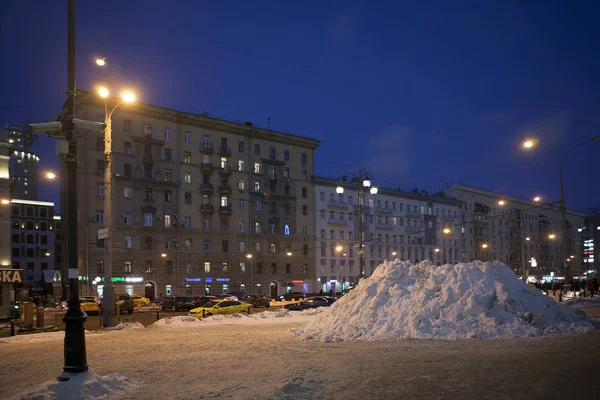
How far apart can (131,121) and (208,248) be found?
17918 mm

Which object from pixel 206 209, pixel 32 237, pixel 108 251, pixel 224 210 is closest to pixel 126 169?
pixel 206 209

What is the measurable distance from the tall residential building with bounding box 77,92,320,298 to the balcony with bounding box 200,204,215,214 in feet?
0.68

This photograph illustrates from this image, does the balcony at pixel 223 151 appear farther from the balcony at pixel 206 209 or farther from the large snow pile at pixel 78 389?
the large snow pile at pixel 78 389

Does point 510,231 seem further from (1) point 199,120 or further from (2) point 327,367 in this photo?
(2) point 327,367

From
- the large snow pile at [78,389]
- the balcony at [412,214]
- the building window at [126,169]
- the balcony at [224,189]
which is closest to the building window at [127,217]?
the building window at [126,169]

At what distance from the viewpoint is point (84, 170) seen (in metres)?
58.6

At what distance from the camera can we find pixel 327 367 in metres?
12.2

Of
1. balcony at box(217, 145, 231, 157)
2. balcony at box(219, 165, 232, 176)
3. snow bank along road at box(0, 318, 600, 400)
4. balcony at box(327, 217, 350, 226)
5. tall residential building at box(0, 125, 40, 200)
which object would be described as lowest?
snow bank along road at box(0, 318, 600, 400)

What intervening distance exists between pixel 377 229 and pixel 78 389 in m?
79.3

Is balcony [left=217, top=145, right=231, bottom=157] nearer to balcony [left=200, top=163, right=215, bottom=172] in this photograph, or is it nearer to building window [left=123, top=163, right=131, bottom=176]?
balcony [left=200, top=163, right=215, bottom=172]

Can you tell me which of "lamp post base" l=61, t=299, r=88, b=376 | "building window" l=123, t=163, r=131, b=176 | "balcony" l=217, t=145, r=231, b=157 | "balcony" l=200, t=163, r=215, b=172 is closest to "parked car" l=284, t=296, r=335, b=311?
"lamp post base" l=61, t=299, r=88, b=376

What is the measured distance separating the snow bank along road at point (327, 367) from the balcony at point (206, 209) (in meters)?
48.6

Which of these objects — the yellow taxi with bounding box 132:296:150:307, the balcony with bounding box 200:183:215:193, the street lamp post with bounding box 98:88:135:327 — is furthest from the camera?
the balcony with bounding box 200:183:215:193

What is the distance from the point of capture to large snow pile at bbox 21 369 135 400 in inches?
347
